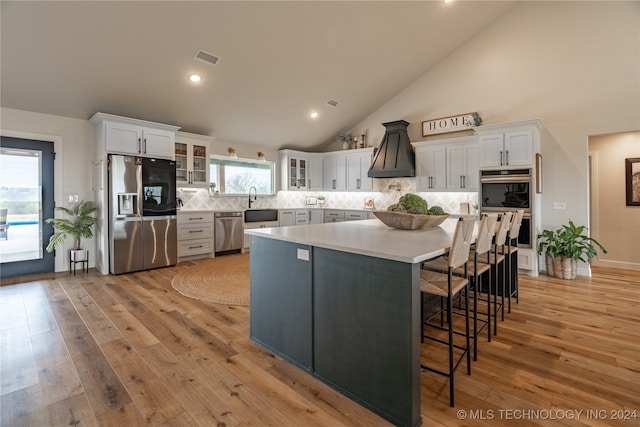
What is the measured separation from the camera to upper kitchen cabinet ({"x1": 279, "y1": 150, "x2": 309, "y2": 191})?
7.52 metres

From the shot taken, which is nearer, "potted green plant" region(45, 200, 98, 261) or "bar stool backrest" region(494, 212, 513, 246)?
"bar stool backrest" region(494, 212, 513, 246)

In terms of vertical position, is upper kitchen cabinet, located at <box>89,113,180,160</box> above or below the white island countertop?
above

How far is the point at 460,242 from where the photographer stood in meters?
1.89

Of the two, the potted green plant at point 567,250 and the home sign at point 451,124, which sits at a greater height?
the home sign at point 451,124

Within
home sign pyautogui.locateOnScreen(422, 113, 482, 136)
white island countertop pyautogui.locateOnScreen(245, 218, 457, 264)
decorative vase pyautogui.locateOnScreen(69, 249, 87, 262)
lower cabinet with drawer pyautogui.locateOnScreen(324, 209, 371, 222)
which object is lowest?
decorative vase pyautogui.locateOnScreen(69, 249, 87, 262)

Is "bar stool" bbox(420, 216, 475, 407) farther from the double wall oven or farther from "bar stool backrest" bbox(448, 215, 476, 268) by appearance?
the double wall oven

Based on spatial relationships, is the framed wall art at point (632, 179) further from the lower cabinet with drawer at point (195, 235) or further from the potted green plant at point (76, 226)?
the potted green plant at point (76, 226)

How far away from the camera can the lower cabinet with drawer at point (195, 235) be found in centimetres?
577

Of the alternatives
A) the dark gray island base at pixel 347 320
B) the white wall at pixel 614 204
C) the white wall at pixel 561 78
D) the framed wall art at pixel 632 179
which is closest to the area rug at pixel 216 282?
the dark gray island base at pixel 347 320

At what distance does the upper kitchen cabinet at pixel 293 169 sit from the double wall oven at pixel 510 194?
4140 mm

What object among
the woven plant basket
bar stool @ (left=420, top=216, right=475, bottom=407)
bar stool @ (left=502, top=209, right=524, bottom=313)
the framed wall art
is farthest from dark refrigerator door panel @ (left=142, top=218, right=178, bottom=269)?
the framed wall art

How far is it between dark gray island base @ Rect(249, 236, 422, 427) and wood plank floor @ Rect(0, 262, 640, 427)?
0.38 feet

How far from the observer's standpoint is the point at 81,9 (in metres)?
3.38

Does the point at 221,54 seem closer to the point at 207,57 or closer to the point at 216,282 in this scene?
the point at 207,57
